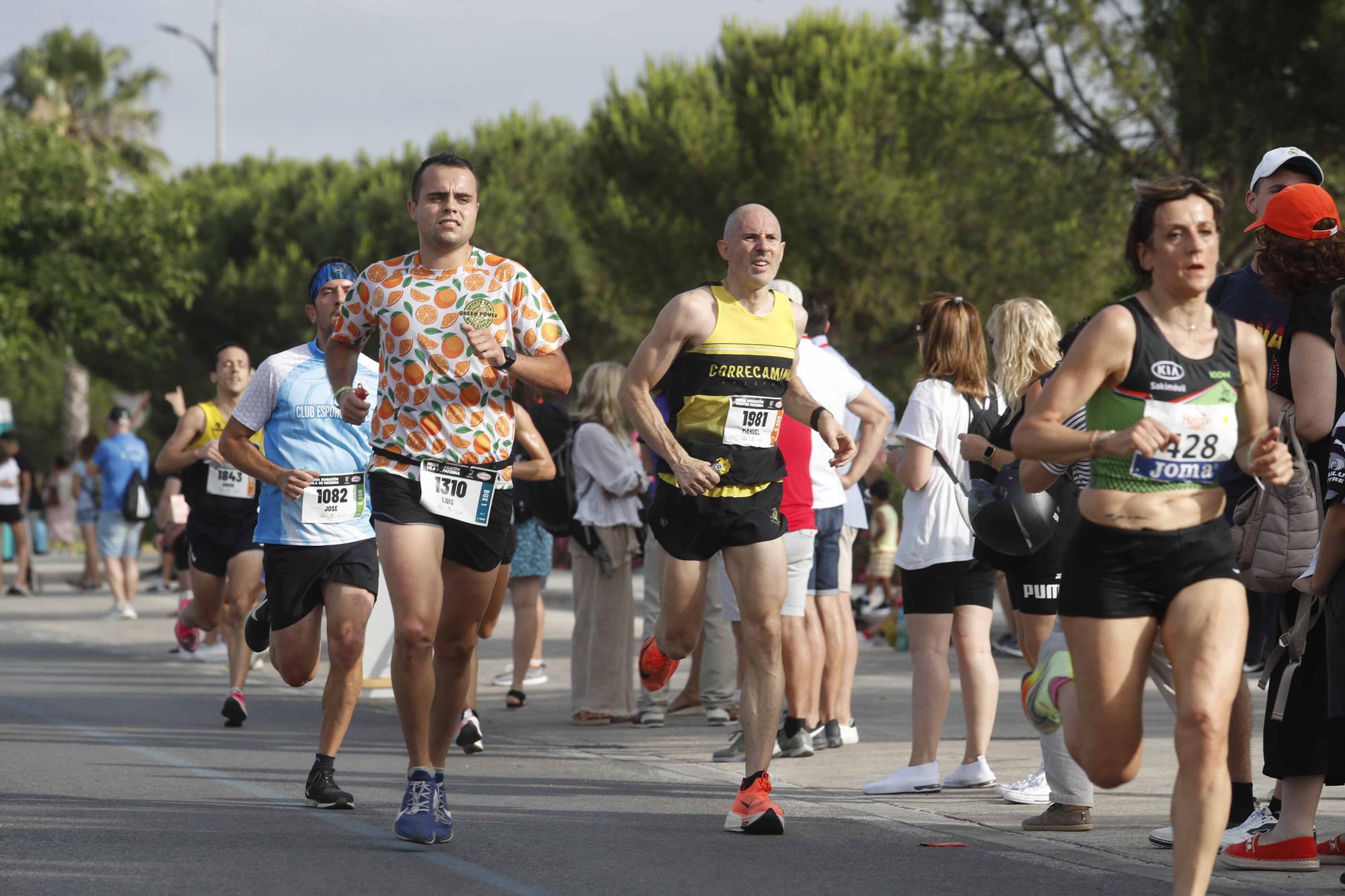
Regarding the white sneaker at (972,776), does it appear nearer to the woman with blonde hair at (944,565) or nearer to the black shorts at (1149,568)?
the woman with blonde hair at (944,565)

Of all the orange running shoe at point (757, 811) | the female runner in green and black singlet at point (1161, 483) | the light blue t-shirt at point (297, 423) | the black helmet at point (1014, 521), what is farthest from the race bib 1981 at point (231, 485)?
the female runner in green and black singlet at point (1161, 483)

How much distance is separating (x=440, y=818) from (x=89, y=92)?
160 feet

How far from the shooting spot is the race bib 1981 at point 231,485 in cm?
1098

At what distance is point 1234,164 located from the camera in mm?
17844

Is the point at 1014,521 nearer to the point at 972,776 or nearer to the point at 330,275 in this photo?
the point at 972,776

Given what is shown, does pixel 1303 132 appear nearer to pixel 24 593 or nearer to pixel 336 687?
pixel 336 687

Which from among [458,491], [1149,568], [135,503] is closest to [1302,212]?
[1149,568]

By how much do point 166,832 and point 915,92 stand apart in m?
26.8

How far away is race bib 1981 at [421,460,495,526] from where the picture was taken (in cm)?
609

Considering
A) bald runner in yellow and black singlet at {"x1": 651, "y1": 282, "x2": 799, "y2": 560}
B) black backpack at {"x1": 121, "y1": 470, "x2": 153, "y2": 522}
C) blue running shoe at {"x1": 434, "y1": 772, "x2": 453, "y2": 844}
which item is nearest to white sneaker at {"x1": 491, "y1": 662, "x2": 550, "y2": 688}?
bald runner in yellow and black singlet at {"x1": 651, "y1": 282, "x2": 799, "y2": 560}

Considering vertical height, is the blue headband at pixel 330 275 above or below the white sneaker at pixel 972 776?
above

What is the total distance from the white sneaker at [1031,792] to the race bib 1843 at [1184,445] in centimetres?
276

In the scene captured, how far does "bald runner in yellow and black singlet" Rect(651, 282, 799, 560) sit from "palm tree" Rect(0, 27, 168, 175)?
4570 cm

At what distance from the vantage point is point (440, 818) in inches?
244
